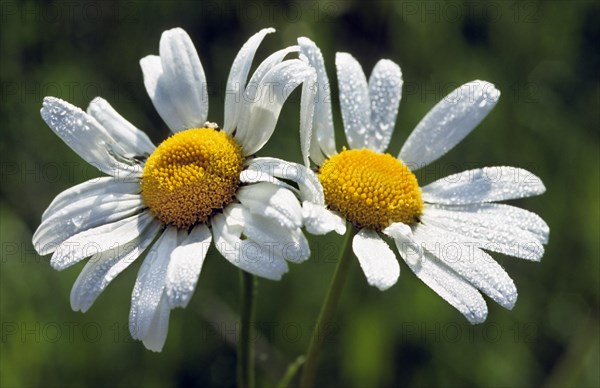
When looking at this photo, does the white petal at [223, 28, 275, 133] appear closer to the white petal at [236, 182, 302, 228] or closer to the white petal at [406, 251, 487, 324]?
the white petal at [236, 182, 302, 228]

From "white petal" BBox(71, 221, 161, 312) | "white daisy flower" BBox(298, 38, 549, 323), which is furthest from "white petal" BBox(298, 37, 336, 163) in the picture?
"white petal" BBox(71, 221, 161, 312)

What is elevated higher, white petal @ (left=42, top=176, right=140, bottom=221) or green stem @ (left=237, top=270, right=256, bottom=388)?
white petal @ (left=42, top=176, right=140, bottom=221)

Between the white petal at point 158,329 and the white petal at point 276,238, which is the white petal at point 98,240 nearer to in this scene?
the white petal at point 158,329

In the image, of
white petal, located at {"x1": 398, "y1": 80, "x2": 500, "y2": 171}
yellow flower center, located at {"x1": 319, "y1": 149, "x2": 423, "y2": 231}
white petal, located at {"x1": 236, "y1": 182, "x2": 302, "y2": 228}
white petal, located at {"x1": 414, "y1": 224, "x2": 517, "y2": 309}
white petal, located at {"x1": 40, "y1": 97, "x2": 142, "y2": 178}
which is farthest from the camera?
white petal, located at {"x1": 398, "y1": 80, "x2": 500, "y2": 171}

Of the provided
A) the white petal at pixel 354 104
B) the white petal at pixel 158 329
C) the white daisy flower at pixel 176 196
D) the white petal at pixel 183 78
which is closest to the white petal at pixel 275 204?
the white daisy flower at pixel 176 196

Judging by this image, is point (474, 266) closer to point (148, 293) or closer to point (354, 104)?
point (354, 104)

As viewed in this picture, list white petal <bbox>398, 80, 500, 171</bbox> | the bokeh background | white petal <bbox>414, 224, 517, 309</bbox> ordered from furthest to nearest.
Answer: the bokeh background
white petal <bbox>398, 80, 500, 171</bbox>
white petal <bbox>414, 224, 517, 309</bbox>
